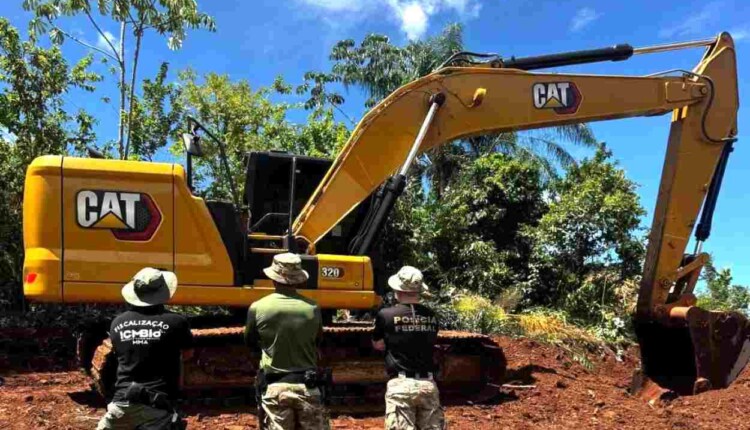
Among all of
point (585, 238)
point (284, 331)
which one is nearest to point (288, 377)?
point (284, 331)

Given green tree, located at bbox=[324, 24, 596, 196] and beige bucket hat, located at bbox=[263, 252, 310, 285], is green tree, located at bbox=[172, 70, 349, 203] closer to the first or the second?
green tree, located at bbox=[324, 24, 596, 196]

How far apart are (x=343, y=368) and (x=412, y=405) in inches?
115

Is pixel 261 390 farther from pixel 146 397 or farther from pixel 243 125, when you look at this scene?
pixel 243 125

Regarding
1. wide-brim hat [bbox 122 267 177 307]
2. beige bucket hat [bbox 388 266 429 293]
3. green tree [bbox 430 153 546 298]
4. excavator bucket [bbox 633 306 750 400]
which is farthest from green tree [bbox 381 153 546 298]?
wide-brim hat [bbox 122 267 177 307]

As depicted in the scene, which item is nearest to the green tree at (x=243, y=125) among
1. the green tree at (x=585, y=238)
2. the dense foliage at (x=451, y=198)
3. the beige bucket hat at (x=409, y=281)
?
the dense foliage at (x=451, y=198)

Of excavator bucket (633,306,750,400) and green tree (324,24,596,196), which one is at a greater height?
green tree (324,24,596,196)

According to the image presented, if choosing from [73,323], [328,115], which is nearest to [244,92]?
[328,115]

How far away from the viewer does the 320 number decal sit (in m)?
7.25

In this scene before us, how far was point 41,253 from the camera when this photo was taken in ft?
21.0

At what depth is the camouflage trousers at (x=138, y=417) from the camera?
376 centimetres

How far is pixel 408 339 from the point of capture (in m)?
4.89

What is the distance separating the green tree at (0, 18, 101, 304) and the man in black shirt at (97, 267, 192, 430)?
10.6 meters

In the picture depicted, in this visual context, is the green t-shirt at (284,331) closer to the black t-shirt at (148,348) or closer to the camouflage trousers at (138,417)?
the black t-shirt at (148,348)

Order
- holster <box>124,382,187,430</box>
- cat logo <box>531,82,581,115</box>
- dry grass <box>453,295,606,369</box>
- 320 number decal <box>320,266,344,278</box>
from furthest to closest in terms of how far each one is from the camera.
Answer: dry grass <box>453,295,606,369</box> → cat logo <box>531,82,581,115</box> → 320 number decal <box>320,266,344,278</box> → holster <box>124,382,187,430</box>
